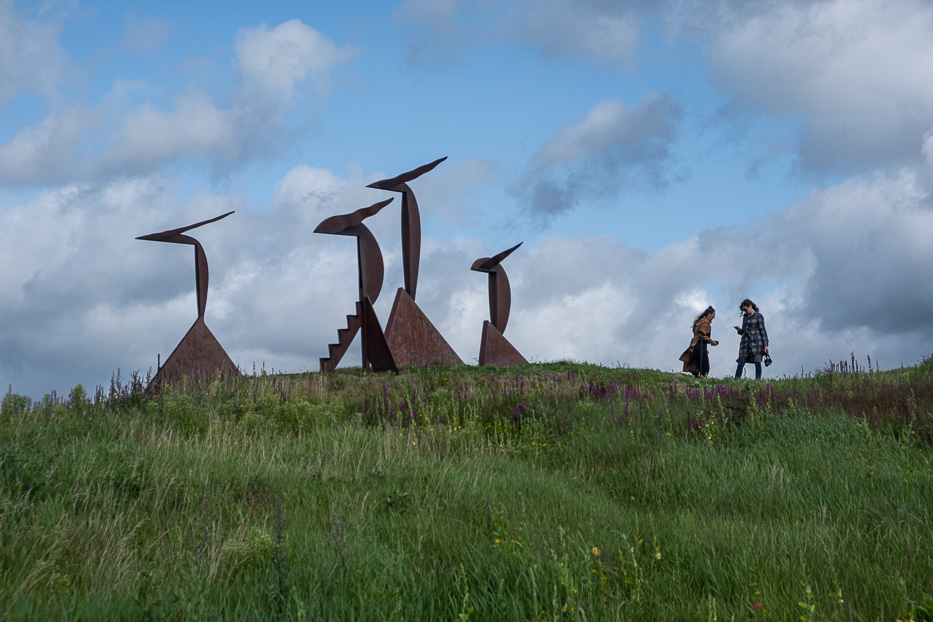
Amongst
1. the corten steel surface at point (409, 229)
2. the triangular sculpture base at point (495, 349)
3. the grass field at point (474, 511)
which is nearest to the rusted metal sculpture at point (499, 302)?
the triangular sculpture base at point (495, 349)

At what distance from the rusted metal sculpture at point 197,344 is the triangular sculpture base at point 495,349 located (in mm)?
5887

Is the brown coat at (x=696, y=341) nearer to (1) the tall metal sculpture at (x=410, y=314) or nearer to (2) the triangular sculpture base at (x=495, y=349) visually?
(2) the triangular sculpture base at (x=495, y=349)

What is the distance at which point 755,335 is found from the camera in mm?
17219

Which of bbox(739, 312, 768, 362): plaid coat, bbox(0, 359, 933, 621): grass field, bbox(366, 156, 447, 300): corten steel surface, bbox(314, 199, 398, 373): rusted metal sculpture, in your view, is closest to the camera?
bbox(0, 359, 933, 621): grass field

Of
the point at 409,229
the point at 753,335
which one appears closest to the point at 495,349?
the point at 409,229

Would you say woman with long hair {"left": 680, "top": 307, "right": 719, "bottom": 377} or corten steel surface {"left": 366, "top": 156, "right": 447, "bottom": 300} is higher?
corten steel surface {"left": 366, "top": 156, "right": 447, "bottom": 300}

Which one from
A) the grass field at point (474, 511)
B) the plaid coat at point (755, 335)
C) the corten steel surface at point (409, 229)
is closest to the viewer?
the grass field at point (474, 511)

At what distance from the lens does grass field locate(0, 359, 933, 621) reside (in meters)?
3.11

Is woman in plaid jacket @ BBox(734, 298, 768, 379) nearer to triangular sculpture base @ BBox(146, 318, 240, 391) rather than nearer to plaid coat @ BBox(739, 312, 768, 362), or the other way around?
plaid coat @ BBox(739, 312, 768, 362)

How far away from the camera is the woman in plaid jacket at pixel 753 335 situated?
1717cm

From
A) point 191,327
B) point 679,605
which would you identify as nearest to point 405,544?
point 679,605

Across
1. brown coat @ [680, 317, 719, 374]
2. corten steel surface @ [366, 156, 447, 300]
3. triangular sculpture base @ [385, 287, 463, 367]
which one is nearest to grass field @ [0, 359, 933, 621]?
triangular sculpture base @ [385, 287, 463, 367]

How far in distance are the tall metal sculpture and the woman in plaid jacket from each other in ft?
24.2

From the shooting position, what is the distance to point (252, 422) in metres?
7.86
